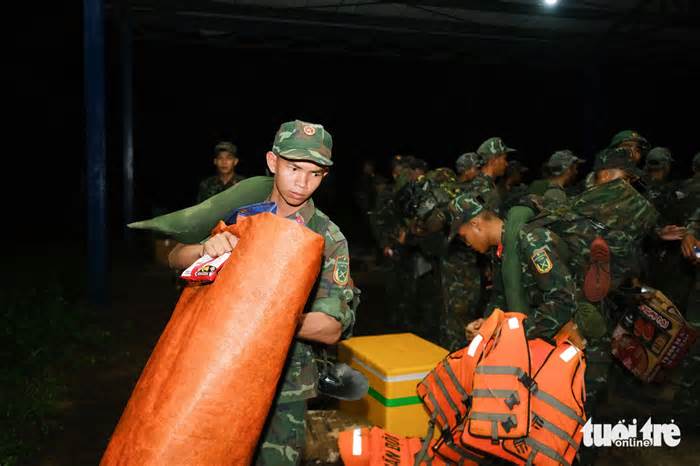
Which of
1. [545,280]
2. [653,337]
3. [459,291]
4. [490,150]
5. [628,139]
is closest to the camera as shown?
[545,280]

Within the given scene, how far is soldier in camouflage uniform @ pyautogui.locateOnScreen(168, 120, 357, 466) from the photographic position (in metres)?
2.05

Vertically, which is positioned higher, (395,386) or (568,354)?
(568,354)

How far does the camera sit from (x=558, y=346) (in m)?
2.74

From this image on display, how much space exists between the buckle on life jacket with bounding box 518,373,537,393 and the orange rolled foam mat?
1411 millimetres

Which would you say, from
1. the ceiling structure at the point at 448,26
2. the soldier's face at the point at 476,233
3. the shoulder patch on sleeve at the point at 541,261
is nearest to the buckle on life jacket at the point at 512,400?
the shoulder patch on sleeve at the point at 541,261

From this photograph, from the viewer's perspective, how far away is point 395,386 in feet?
11.4

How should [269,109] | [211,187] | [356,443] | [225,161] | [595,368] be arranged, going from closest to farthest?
1. [356,443]
2. [595,368]
3. [225,161]
4. [211,187]
5. [269,109]

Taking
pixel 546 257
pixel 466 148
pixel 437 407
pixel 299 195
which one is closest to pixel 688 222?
pixel 546 257

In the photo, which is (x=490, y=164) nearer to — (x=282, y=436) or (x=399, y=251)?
(x=399, y=251)

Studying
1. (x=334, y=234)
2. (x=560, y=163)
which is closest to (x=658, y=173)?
(x=560, y=163)

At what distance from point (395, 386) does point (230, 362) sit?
2143 mm

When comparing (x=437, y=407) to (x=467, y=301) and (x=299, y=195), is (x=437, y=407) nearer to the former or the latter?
(x=299, y=195)

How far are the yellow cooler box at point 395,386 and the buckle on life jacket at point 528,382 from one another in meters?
0.98

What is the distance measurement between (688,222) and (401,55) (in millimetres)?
10616
